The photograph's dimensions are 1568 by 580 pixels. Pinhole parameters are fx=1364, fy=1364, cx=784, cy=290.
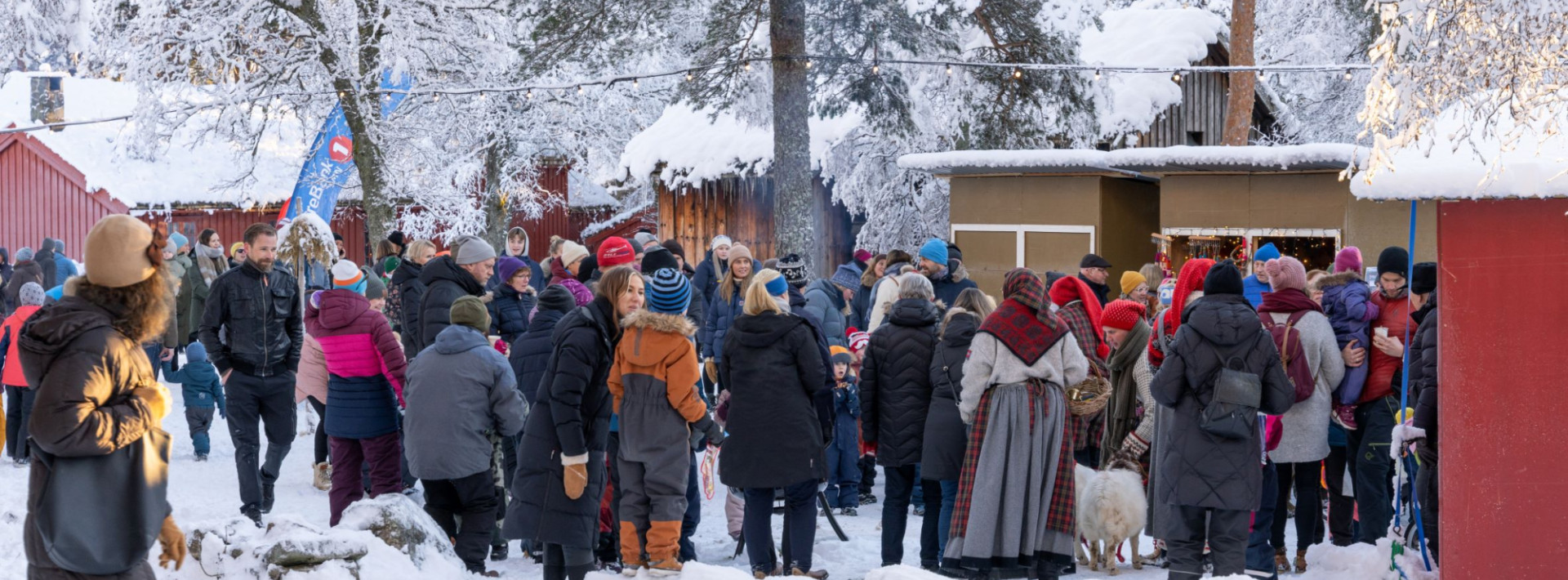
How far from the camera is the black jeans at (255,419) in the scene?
8273 mm

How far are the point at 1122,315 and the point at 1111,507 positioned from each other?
1.10 meters

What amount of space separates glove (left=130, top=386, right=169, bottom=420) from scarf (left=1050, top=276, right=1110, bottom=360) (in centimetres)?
496

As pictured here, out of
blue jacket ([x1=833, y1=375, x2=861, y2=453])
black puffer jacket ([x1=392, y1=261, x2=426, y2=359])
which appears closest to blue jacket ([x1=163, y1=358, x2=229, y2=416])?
black puffer jacket ([x1=392, y1=261, x2=426, y2=359])

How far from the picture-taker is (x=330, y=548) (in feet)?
20.2

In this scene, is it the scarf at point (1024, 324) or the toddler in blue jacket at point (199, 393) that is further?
the toddler in blue jacket at point (199, 393)

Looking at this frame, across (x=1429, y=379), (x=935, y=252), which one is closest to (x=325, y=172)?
(x=935, y=252)

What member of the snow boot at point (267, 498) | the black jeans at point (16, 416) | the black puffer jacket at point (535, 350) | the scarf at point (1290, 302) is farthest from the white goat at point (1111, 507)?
the black jeans at point (16, 416)

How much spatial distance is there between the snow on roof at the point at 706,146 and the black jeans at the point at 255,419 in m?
13.1

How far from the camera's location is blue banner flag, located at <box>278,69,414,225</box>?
17172 mm

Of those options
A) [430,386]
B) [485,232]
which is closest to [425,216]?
[485,232]

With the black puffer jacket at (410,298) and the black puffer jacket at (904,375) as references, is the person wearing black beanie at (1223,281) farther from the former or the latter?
the black puffer jacket at (410,298)

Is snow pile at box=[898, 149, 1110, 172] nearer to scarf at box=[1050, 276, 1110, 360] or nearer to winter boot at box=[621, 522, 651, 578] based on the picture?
scarf at box=[1050, 276, 1110, 360]

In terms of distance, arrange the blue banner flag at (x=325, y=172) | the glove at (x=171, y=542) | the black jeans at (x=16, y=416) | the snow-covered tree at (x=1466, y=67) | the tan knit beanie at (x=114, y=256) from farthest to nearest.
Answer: the blue banner flag at (x=325, y=172) → the black jeans at (x=16, y=416) → the snow-covered tree at (x=1466, y=67) → the glove at (x=171, y=542) → the tan knit beanie at (x=114, y=256)

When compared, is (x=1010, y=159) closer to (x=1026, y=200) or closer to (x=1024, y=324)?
(x=1026, y=200)
